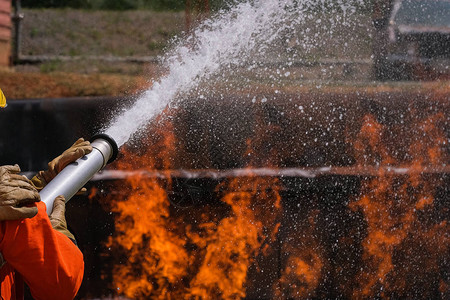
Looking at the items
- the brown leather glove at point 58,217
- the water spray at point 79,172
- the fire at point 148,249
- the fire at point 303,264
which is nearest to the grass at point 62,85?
the fire at point 148,249

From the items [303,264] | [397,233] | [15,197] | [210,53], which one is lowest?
[303,264]

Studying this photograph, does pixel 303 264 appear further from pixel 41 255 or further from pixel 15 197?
pixel 15 197

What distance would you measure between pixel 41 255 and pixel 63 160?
756 mm

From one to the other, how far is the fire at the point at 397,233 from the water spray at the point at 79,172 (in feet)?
7.88

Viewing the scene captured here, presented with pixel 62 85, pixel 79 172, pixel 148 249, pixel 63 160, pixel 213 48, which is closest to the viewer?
pixel 79 172

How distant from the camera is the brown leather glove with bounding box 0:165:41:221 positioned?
1866 millimetres

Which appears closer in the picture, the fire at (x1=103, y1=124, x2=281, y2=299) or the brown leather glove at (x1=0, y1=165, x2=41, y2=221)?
the brown leather glove at (x1=0, y1=165, x2=41, y2=221)

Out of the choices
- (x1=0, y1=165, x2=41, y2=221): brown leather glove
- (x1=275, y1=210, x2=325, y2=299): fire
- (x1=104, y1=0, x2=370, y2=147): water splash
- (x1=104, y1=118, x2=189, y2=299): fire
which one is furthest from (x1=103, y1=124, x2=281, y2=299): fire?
(x1=0, y1=165, x2=41, y2=221): brown leather glove

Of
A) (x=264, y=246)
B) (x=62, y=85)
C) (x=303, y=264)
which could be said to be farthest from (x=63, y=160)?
(x=62, y=85)

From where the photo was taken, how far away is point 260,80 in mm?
6875

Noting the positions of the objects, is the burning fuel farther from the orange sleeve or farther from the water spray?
the orange sleeve

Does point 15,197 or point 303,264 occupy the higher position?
point 15,197

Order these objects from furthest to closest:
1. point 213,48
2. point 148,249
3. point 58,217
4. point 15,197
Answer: point 213,48 → point 148,249 → point 58,217 → point 15,197

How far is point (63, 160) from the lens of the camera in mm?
2609
